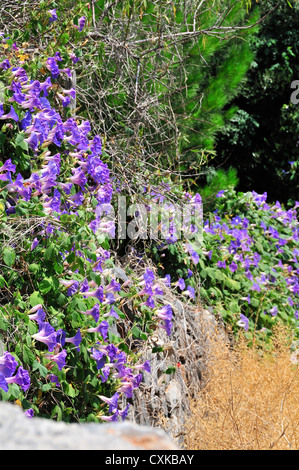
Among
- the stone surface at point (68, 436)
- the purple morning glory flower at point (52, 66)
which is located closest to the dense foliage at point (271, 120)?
the purple morning glory flower at point (52, 66)

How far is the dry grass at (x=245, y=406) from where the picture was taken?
2381 mm

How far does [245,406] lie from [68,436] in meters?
2.26

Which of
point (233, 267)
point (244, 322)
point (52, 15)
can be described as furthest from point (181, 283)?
point (52, 15)

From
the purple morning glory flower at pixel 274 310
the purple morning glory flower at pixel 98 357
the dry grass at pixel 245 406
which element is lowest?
the purple morning glory flower at pixel 274 310

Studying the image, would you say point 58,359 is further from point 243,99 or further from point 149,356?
point 243,99

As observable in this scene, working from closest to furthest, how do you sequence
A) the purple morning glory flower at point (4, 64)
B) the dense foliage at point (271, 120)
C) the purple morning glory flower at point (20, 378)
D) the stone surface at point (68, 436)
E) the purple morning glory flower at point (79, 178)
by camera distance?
the stone surface at point (68, 436)
the purple morning glory flower at point (20, 378)
the purple morning glory flower at point (4, 64)
the purple morning glory flower at point (79, 178)
the dense foliage at point (271, 120)

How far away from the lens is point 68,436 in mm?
643

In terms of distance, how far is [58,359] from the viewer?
1.95m

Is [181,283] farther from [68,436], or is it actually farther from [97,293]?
[68,436]

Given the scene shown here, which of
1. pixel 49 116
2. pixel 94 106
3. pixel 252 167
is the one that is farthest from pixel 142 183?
pixel 252 167

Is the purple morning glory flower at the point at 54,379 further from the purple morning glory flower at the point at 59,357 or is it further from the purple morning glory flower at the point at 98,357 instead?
the purple morning glory flower at the point at 98,357

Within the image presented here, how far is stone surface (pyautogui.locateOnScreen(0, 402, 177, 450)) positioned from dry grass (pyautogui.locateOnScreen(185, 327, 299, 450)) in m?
1.50

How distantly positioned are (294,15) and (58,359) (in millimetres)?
8121

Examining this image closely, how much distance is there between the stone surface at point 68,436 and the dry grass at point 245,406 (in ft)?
4.93
